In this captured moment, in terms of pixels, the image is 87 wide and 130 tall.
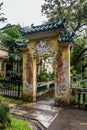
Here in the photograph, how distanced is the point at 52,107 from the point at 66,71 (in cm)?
200

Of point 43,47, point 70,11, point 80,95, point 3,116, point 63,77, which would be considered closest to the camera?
point 3,116

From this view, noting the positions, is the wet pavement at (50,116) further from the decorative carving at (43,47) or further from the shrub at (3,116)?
the decorative carving at (43,47)

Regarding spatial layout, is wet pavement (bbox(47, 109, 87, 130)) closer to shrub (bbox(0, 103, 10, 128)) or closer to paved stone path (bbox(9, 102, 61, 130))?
paved stone path (bbox(9, 102, 61, 130))

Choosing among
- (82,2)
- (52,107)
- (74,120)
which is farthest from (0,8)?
(82,2)

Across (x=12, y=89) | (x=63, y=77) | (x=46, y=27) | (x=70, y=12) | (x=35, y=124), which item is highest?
(x=70, y=12)

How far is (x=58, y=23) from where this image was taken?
9461 millimetres

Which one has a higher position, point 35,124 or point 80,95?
point 80,95

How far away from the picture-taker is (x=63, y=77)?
966 cm

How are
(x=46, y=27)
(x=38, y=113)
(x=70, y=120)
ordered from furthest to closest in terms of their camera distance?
1. (x=46, y=27)
2. (x=38, y=113)
3. (x=70, y=120)

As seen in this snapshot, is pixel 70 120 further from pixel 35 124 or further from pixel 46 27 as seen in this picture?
pixel 46 27

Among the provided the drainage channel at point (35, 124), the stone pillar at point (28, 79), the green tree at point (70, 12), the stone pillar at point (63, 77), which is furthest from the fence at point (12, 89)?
the green tree at point (70, 12)

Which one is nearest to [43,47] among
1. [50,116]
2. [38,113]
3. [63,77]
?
[63,77]

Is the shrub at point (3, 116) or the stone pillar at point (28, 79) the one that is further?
the stone pillar at point (28, 79)

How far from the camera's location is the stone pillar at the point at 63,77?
951 centimetres
